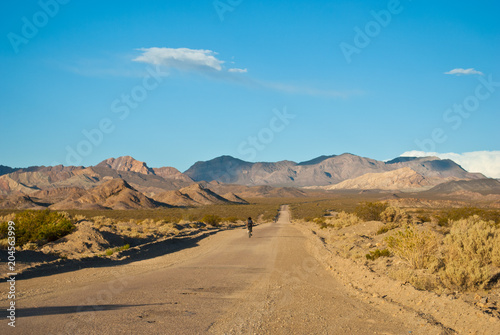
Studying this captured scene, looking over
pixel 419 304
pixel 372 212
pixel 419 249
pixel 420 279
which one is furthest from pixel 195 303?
pixel 372 212

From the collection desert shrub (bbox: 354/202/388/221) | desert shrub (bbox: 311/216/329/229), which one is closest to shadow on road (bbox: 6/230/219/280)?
desert shrub (bbox: 354/202/388/221)

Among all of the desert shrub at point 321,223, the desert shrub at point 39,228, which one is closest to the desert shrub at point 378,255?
the desert shrub at point 39,228

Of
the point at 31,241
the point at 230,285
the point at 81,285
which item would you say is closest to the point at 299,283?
the point at 230,285

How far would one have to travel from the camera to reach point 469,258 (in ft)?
40.0

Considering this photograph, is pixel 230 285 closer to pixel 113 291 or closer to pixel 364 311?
pixel 113 291

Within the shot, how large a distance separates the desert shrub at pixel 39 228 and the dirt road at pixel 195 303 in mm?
7506

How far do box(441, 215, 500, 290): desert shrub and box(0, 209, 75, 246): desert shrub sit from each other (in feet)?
60.4

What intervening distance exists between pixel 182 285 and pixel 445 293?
699 centimetres

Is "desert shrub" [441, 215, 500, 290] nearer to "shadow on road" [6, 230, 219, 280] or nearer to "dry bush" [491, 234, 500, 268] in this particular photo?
"dry bush" [491, 234, 500, 268]

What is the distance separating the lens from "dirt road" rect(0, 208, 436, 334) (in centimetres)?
765

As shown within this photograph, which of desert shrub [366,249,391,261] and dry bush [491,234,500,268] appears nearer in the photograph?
dry bush [491,234,500,268]

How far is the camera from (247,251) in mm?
22312

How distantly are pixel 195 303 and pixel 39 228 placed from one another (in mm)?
15181

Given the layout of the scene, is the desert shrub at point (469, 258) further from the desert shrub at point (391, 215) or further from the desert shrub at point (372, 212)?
the desert shrub at point (372, 212)
